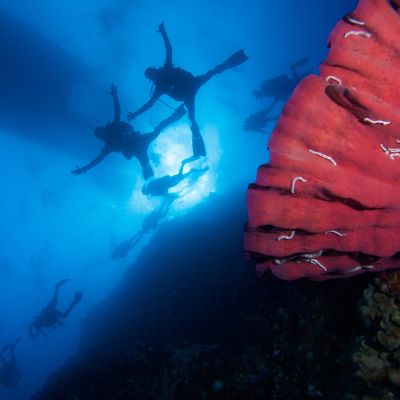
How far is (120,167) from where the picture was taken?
37.6 metres

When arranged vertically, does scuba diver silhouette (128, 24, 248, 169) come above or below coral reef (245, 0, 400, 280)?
above

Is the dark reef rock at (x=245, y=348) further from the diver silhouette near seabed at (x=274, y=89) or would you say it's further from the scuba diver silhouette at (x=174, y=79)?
the diver silhouette near seabed at (x=274, y=89)

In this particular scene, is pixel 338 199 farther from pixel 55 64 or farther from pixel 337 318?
pixel 55 64

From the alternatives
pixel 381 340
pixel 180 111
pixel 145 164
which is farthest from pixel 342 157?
pixel 145 164

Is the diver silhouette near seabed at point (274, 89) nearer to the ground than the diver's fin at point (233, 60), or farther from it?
farther from it

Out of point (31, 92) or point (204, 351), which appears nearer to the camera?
point (204, 351)

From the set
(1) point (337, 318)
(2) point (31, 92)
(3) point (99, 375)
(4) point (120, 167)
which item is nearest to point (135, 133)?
(3) point (99, 375)

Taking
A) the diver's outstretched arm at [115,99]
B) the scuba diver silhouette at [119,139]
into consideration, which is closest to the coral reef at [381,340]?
the diver's outstretched arm at [115,99]

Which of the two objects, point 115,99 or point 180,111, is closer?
point 115,99

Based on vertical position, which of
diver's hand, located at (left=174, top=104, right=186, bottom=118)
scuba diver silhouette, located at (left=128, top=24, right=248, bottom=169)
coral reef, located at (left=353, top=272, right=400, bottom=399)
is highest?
diver's hand, located at (left=174, top=104, right=186, bottom=118)

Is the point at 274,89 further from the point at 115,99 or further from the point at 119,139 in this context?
the point at 115,99

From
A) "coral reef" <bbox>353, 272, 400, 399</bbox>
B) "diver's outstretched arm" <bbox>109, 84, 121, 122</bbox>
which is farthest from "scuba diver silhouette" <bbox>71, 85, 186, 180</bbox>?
"coral reef" <bbox>353, 272, 400, 399</bbox>

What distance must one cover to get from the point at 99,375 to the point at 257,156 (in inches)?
2072

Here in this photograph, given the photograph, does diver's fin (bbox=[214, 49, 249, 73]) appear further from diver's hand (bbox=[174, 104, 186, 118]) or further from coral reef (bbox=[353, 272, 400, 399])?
coral reef (bbox=[353, 272, 400, 399])
